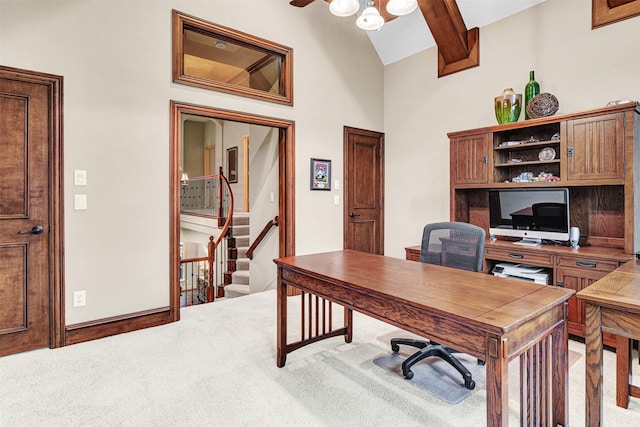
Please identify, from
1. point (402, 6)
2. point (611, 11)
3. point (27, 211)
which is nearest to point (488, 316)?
point (402, 6)

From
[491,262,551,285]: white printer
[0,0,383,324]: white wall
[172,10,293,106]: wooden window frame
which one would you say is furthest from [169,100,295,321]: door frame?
[491,262,551,285]: white printer

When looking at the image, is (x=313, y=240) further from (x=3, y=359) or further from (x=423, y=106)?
(x=3, y=359)

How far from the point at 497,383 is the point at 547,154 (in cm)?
295

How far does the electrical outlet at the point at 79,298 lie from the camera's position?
9.23 feet

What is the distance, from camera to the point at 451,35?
402 centimetres

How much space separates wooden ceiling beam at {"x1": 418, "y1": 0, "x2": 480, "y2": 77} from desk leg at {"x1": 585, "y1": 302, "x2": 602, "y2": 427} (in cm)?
343

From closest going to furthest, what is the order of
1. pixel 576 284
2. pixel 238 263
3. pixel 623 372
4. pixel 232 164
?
pixel 623 372 < pixel 576 284 < pixel 238 263 < pixel 232 164

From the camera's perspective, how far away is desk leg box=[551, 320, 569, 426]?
5.06ft

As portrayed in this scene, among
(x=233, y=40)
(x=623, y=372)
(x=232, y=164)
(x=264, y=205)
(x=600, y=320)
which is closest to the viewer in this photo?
(x=600, y=320)

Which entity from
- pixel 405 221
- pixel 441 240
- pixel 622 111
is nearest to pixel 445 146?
pixel 405 221

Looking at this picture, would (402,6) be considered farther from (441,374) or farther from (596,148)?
(441,374)

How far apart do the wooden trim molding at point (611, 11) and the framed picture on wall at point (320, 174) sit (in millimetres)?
2944

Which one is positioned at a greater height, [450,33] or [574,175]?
[450,33]

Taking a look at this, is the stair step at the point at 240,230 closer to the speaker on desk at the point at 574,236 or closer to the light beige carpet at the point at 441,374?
the light beige carpet at the point at 441,374
